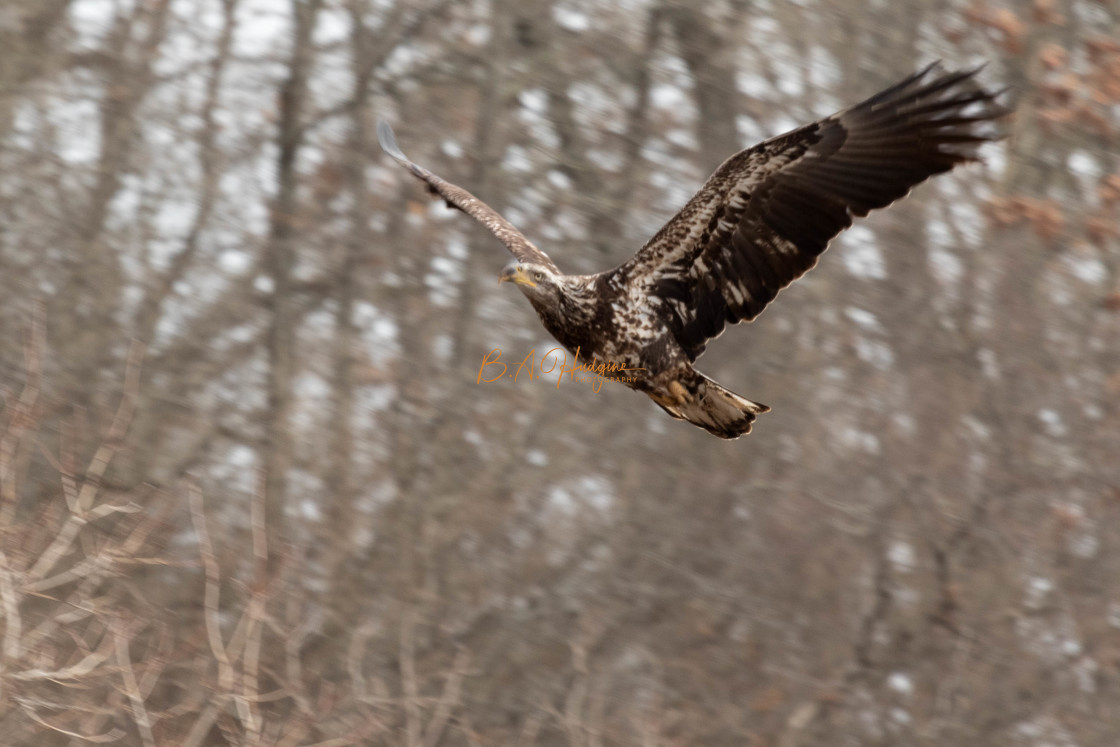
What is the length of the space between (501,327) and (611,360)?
7.03m

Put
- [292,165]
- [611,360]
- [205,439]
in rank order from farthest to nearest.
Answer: [292,165], [205,439], [611,360]

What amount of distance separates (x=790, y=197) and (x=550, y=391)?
7.37 m

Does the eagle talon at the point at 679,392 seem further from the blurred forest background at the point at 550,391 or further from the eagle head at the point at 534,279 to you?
the blurred forest background at the point at 550,391

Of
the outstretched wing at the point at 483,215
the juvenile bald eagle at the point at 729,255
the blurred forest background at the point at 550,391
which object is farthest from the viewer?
the blurred forest background at the point at 550,391

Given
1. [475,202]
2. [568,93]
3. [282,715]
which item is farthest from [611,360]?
[568,93]

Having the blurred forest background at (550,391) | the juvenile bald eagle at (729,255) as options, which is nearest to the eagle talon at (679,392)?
the juvenile bald eagle at (729,255)

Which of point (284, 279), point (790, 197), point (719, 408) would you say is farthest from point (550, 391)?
point (790, 197)

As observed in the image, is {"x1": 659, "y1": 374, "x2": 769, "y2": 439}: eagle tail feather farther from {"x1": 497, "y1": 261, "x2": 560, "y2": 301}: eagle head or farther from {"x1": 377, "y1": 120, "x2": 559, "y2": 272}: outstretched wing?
{"x1": 377, "y1": 120, "x2": 559, "y2": 272}: outstretched wing

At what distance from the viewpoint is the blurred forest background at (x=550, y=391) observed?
Answer: 505 inches

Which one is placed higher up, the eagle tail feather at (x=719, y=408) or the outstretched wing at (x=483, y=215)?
the outstretched wing at (x=483, y=215)

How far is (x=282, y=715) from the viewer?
12.1 metres

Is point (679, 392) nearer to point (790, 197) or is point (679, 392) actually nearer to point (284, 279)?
point (790, 197)

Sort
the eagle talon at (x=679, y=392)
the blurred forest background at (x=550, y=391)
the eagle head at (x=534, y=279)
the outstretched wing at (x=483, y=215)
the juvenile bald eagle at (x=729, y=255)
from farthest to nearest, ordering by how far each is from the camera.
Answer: the blurred forest background at (x=550, y=391) < the outstretched wing at (x=483, y=215) < the eagle talon at (x=679, y=392) < the eagle head at (x=534, y=279) < the juvenile bald eagle at (x=729, y=255)

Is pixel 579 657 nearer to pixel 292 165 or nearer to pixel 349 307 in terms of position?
pixel 349 307
